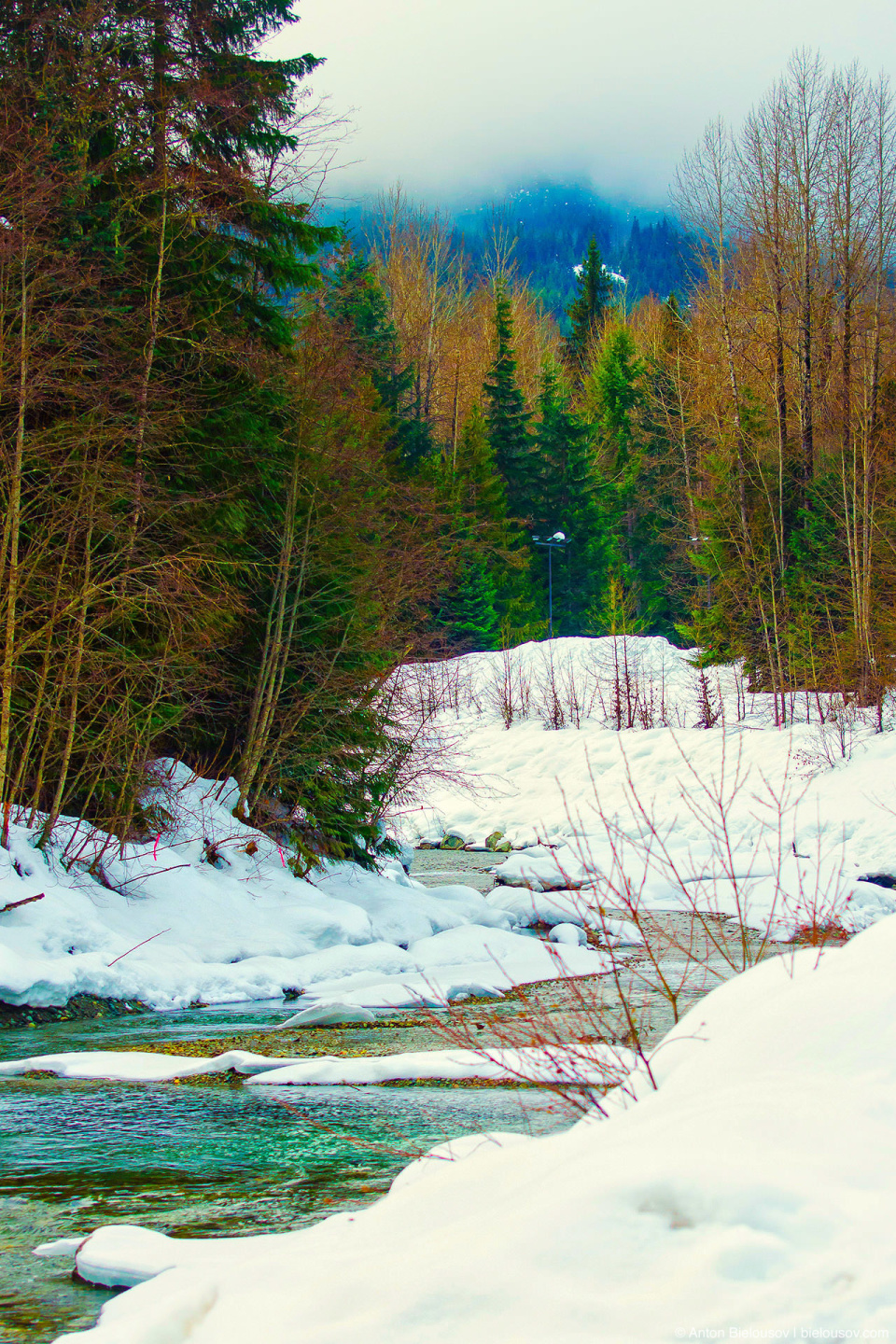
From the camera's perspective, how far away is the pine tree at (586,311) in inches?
2478

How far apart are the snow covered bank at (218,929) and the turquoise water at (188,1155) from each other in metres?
2.07

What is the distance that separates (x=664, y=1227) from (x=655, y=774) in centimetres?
2235

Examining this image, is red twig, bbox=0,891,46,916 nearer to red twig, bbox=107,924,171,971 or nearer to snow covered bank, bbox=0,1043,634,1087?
red twig, bbox=107,924,171,971

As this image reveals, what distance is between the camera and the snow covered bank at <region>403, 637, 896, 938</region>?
1642 cm

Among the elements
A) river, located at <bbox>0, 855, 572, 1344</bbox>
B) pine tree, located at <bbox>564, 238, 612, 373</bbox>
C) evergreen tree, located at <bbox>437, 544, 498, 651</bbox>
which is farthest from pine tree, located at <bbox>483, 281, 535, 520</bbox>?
river, located at <bbox>0, 855, 572, 1344</bbox>

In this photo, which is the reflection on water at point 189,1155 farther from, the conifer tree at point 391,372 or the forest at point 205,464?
the conifer tree at point 391,372

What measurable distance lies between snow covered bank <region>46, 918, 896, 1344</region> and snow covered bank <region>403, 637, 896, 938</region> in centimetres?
745

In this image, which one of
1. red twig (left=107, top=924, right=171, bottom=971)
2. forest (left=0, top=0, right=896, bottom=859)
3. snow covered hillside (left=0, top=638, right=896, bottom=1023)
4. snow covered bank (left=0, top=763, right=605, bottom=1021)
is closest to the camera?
snow covered hillside (left=0, top=638, right=896, bottom=1023)

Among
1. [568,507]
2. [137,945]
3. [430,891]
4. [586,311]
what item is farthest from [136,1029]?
[586,311]

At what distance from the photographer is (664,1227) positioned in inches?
106

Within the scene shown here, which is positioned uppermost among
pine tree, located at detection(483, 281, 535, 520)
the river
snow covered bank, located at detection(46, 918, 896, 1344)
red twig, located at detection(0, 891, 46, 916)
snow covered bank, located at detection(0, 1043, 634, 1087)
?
pine tree, located at detection(483, 281, 535, 520)

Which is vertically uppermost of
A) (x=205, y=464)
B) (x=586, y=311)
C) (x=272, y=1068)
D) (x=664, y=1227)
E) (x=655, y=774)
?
(x=586, y=311)

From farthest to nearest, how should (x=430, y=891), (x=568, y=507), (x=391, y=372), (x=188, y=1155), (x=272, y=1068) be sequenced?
(x=568, y=507), (x=391, y=372), (x=430, y=891), (x=272, y=1068), (x=188, y=1155)

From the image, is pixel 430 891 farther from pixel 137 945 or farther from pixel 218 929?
pixel 137 945
